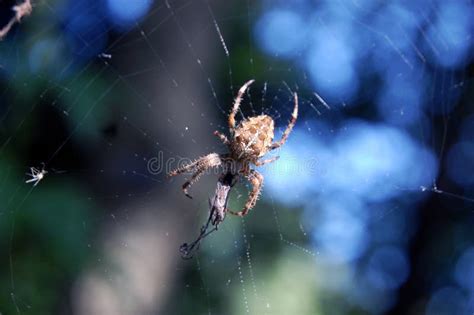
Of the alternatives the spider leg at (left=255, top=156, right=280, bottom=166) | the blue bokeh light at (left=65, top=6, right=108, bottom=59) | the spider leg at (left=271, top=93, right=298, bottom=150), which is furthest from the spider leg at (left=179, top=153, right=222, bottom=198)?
the blue bokeh light at (left=65, top=6, right=108, bottom=59)

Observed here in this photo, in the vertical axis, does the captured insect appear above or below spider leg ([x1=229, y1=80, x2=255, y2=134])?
below

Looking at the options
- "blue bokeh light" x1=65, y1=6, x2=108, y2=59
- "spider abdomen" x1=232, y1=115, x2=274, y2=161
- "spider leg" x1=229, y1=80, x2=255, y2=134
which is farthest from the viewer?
"blue bokeh light" x1=65, y1=6, x2=108, y2=59

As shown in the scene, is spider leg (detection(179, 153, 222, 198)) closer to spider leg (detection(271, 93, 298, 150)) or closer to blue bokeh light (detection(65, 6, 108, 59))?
spider leg (detection(271, 93, 298, 150))

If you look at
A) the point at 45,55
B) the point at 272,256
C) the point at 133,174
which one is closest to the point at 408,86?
the point at 272,256

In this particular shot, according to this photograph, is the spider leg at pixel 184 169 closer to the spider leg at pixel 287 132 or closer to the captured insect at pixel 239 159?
the captured insect at pixel 239 159

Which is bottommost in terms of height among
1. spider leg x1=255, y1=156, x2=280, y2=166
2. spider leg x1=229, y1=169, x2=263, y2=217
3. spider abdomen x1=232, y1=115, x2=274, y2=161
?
spider leg x1=229, y1=169, x2=263, y2=217

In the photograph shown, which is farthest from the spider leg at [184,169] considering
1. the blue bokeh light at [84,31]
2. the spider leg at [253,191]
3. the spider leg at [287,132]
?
the blue bokeh light at [84,31]

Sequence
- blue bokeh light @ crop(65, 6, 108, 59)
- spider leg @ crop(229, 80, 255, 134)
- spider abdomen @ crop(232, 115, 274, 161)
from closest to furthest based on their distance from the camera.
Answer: spider leg @ crop(229, 80, 255, 134) → spider abdomen @ crop(232, 115, 274, 161) → blue bokeh light @ crop(65, 6, 108, 59)
